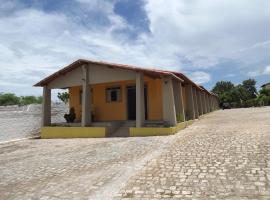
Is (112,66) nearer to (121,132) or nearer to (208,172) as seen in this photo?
(121,132)

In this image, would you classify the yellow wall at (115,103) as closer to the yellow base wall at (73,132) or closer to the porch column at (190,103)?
the yellow base wall at (73,132)

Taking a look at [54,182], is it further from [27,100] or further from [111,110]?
[27,100]

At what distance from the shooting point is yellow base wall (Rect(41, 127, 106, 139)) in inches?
611

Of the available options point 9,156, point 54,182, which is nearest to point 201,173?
point 54,182

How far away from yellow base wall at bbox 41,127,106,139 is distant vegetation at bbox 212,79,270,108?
39411 millimetres

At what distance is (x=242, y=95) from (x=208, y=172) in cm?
5747

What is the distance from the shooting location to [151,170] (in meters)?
8.01

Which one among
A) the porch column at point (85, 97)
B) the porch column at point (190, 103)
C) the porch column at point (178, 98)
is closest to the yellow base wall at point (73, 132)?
the porch column at point (85, 97)

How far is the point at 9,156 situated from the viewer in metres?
11.9

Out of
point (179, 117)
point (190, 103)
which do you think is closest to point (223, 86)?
point (190, 103)

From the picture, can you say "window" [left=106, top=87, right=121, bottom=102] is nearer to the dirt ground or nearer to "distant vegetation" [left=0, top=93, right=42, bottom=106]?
the dirt ground

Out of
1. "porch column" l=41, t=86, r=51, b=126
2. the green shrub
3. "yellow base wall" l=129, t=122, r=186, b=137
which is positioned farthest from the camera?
"porch column" l=41, t=86, r=51, b=126

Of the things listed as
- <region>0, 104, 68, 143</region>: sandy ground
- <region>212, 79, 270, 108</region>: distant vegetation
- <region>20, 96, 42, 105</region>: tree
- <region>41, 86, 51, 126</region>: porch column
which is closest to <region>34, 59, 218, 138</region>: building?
<region>41, 86, 51, 126</region>: porch column

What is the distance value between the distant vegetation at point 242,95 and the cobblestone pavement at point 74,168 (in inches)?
1648
